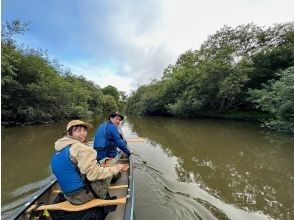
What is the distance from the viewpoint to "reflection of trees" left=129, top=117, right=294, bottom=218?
5685mm

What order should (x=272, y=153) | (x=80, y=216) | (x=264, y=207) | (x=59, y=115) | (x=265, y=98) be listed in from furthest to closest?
(x=59, y=115)
(x=265, y=98)
(x=272, y=153)
(x=264, y=207)
(x=80, y=216)

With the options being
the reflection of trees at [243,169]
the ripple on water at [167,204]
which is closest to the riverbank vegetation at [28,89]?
the reflection of trees at [243,169]

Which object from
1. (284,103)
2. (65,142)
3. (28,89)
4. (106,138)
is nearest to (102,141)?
(106,138)

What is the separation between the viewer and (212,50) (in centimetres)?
3164

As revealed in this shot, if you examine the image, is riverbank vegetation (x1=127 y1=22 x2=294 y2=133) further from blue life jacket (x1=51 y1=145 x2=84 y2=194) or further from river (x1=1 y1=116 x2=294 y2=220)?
blue life jacket (x1=51 y1=145 x2=84 y2=194)

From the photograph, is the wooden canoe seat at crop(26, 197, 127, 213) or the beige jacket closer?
the beige jacket

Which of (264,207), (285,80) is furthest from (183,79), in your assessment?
(264,207)

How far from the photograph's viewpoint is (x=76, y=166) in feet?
10.4

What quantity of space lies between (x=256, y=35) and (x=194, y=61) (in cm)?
1094

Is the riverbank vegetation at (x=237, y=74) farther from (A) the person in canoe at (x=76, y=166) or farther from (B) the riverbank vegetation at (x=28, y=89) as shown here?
(A) the person in canoe at (x=76, y=166)

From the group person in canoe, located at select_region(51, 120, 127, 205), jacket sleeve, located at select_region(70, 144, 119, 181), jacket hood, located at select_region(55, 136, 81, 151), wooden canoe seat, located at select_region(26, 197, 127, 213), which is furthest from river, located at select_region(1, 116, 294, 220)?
jacket hood, located at select_region(55, 136, 81, 151)

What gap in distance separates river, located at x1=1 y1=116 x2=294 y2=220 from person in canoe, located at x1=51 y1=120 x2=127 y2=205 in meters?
1.72

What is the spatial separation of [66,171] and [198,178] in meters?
4.71

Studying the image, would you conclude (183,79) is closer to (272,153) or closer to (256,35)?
(256,35)
